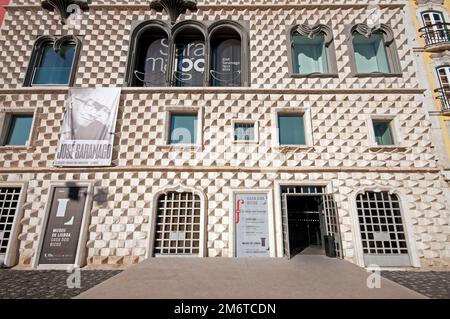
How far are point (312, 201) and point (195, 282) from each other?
23.3 ft

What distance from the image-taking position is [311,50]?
12164mm

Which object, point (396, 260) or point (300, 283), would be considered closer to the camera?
point (300, 283)

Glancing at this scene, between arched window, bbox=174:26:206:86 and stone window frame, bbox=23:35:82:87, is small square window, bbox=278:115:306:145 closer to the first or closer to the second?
arched window, bbox=174:26:206:86

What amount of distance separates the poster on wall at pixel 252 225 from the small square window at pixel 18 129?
10.5 meters

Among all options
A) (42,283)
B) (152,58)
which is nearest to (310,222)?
(42,283)

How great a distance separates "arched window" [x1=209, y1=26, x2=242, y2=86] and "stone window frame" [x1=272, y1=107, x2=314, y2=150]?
A: 264cm

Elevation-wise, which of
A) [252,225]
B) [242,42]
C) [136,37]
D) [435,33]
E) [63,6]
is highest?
[63,6]

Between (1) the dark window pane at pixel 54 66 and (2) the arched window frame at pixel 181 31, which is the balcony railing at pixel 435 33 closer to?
(2) the arched window frame at pixel 181 31

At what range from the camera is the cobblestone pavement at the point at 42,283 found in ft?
20.3

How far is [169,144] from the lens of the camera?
34.8 feet

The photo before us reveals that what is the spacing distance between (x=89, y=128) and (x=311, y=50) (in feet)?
39.5

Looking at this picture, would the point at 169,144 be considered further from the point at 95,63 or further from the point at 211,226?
the point at 95,63

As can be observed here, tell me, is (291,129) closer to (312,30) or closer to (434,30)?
(312,30)
